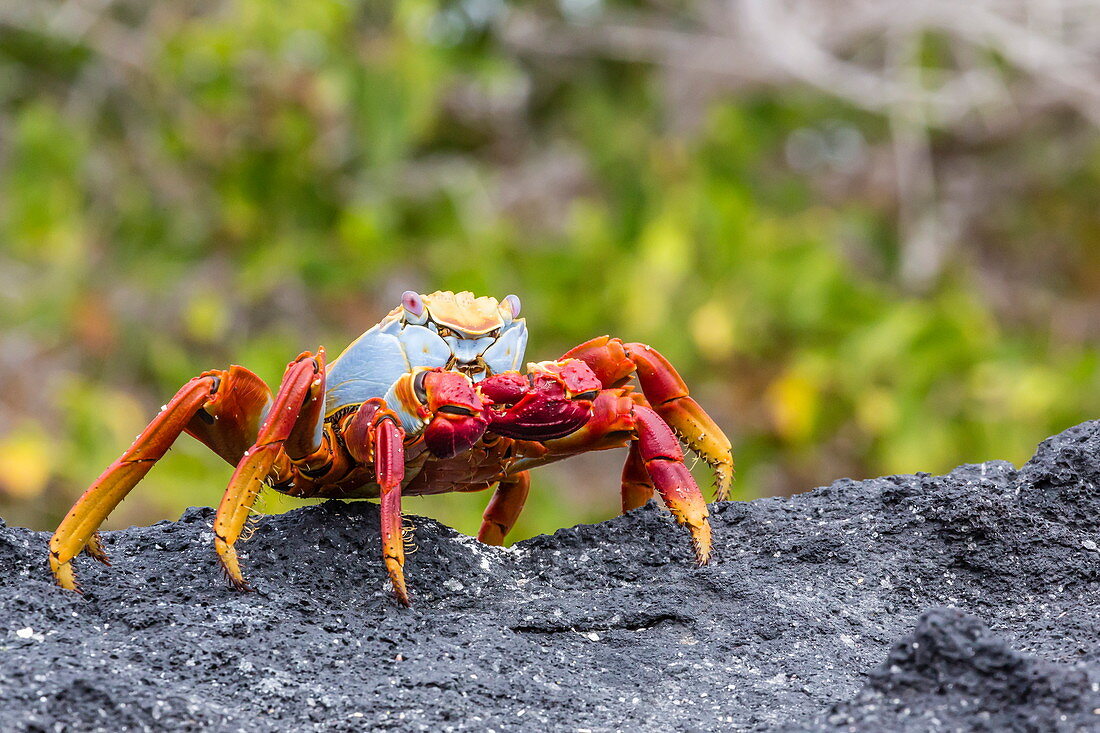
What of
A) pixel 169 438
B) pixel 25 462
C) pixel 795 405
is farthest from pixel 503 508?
pixel 25 462

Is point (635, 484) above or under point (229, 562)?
above

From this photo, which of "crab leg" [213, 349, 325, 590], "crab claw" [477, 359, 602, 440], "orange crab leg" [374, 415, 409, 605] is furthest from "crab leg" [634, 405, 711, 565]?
"crab leg" [213, 349, 325, 590]

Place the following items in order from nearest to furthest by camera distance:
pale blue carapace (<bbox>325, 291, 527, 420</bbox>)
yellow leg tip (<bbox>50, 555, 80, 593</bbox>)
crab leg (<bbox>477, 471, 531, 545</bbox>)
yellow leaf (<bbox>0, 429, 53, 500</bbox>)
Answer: yellow leg tip (<bbox>50, 555, 80, 593</bbox>), pale blue carapace (<bbox>325, 291, 527, 420</bbox>), crab leg (<bbox>477, 471, 531, 545</bbox>), yellow leaf (<bbox>0, 429, 53, 500</bbox>)

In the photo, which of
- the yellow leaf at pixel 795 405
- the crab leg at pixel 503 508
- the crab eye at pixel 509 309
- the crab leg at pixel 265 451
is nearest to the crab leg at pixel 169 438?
the crab leg at pixel 265 451

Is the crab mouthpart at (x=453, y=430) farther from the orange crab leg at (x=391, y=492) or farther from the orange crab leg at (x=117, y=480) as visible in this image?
the orange crab leg at (x=117, y=480)

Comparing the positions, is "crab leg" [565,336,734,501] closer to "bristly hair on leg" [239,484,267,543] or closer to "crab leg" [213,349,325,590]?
"crab leg" [213,349,325,590]

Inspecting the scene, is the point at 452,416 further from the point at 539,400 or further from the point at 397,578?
the point at 397,578

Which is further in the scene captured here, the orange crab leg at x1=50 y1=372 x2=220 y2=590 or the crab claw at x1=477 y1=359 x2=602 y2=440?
the crab claw at x1=477 y1=359 x2=602 y2=440
